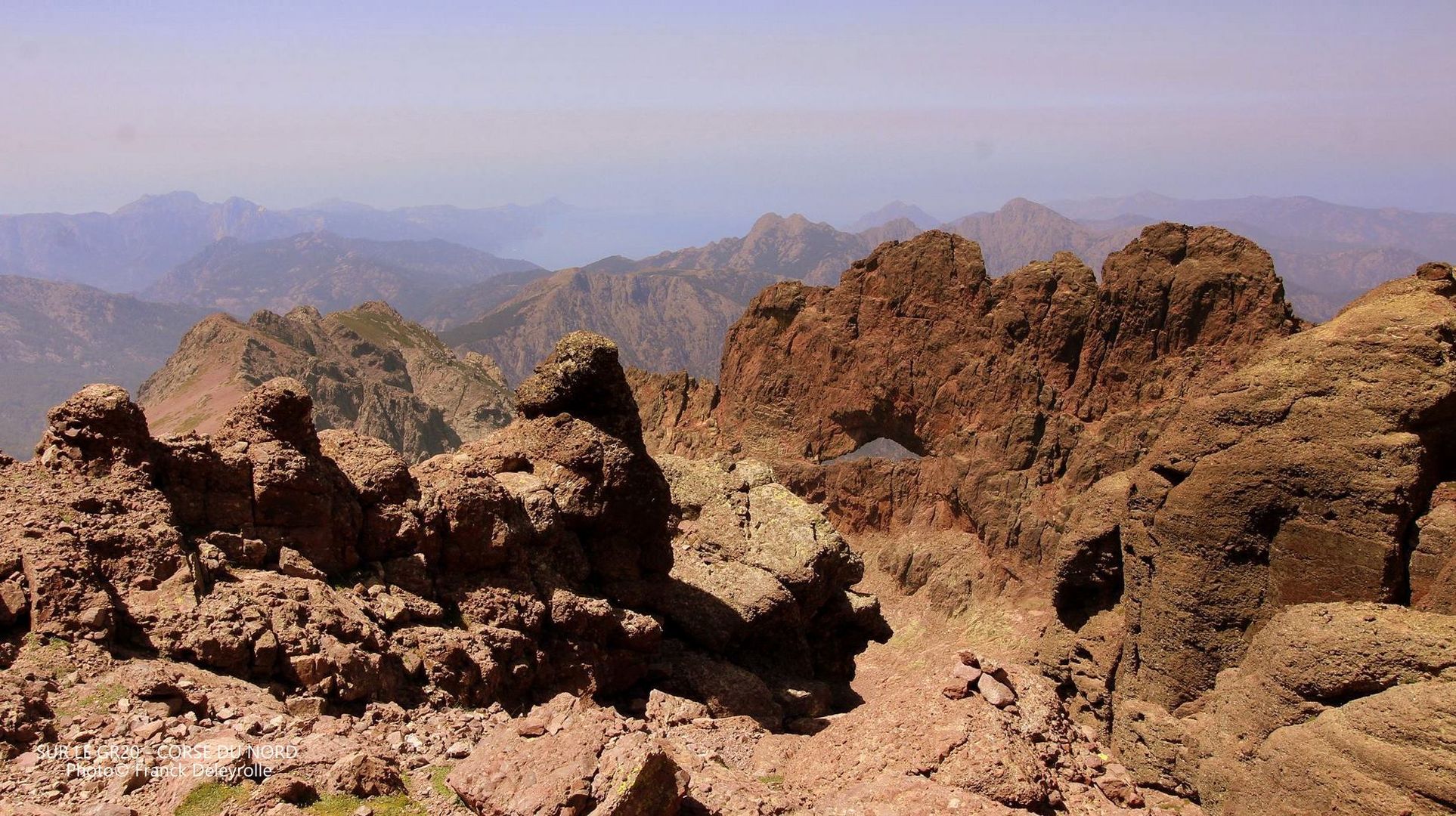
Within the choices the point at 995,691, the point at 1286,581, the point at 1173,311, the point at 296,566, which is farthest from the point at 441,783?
the point at 1173,311

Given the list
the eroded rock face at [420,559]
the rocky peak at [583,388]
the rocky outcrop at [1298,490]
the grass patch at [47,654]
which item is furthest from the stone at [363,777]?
the rocky outcrop at [1298,490]

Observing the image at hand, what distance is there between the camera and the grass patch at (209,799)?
8.41 metres

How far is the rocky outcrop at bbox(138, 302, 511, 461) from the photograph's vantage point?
8094 cm

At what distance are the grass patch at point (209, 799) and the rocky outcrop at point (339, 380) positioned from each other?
59888 mm

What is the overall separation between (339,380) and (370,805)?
301 feet

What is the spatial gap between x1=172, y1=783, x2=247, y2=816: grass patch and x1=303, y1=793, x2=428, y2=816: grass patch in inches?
28.3

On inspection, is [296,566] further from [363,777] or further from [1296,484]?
[1296,484]

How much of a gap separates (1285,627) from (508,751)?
11886mm

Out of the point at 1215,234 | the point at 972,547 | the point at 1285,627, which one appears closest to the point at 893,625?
the point at 972,547

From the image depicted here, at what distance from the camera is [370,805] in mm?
9305

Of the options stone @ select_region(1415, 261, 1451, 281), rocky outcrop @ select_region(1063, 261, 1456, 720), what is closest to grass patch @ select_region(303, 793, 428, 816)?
rocky outcrop @ select_region(1063, 261, 1456, 720)

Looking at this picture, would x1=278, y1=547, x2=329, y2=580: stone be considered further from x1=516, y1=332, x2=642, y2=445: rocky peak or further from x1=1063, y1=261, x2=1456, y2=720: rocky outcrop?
x1=1063, y1=261, x2=1456, y2=720: rocky outcrop

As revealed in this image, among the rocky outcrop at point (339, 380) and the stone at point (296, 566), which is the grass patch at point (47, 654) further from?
the rocky outcrop at point (339, 380)

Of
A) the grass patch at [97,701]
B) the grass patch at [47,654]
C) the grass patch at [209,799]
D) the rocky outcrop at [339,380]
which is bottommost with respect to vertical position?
the rocky outcrop at [339,380]
